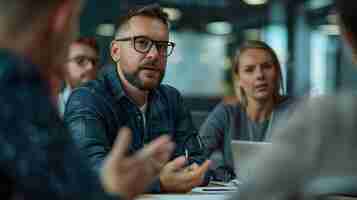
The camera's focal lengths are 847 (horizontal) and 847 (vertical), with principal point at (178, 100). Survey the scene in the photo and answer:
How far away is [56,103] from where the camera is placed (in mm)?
1248

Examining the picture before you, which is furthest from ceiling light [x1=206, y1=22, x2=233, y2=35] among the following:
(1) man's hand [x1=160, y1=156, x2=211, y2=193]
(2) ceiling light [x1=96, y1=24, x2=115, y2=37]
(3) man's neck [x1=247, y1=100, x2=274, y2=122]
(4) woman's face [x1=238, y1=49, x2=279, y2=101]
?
(1) man's hand [x1=160, y1=156, x2=211, y2=193]

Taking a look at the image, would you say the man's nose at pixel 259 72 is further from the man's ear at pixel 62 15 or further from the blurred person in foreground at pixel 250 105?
the man's ear at pixel 62 15

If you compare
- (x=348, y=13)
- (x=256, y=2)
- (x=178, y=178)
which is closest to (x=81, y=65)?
(x=178, y=178)

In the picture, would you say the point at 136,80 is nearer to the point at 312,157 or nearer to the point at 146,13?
the point at 146,13

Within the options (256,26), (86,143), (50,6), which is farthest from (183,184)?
(256,26)

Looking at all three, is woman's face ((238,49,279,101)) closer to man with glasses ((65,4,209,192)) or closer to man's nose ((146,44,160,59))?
man with glasses ((65,4,209,192))

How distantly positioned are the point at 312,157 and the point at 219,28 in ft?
21.5

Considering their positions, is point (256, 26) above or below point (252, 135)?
above

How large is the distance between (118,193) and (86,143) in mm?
1703

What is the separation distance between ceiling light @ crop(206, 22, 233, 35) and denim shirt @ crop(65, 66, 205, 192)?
13.0 ft

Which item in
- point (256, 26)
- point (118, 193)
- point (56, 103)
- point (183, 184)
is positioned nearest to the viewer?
point (56, 103)

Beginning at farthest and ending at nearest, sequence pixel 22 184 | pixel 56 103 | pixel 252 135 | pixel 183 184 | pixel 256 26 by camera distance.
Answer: pixel 256 26 < pixel 252 135 < pixel 183 184 < pixel 56 103 < pixel 22 184

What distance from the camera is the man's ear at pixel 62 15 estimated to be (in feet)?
4.08

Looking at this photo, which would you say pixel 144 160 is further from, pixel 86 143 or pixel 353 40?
pixel 86 143
